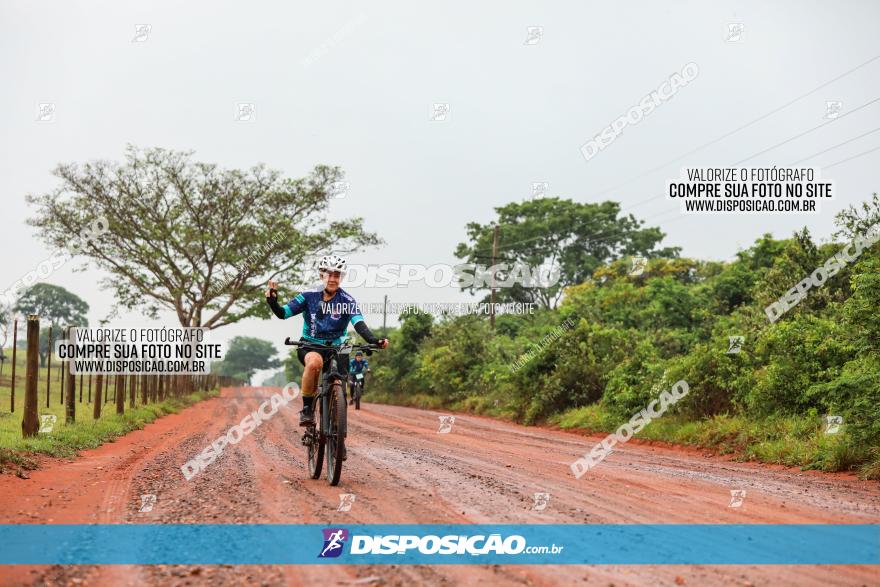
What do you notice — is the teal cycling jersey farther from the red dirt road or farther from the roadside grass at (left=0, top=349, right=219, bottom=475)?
the roadside grass at (left=0, top=349, right=219, bottom=475)

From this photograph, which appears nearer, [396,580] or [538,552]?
[396,580]

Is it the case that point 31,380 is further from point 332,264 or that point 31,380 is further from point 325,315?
point 332,264

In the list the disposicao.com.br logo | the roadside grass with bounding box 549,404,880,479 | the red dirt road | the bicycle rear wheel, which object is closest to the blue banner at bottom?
the disposicao.com.br logo

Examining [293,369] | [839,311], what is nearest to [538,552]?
[839,311]

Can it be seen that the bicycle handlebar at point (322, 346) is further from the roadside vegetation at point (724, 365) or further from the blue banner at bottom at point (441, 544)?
the roadside vegetation at point (724, 365)

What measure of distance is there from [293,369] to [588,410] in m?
78.0

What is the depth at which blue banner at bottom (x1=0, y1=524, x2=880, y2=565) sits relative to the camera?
15.3 feet

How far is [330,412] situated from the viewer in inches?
313

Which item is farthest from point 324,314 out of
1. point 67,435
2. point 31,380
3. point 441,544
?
point 67,435

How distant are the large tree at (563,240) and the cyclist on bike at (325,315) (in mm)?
40084

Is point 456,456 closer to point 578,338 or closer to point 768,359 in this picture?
point 768,359

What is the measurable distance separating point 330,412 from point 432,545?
316 cm

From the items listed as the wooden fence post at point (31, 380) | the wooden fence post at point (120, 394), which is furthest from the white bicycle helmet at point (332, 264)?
the wooden fence post at point (120, 394)

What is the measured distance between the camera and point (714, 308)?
26.3m
